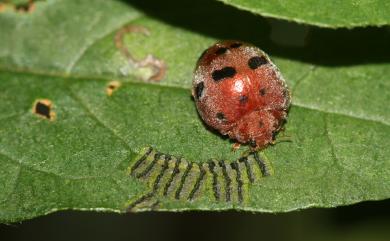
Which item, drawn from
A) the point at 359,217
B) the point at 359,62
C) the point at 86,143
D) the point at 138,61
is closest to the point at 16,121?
the point at 86,143

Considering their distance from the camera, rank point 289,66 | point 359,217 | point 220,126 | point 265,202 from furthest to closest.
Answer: point 359,217 < point 289,66 < point 220,126 < point 265,202

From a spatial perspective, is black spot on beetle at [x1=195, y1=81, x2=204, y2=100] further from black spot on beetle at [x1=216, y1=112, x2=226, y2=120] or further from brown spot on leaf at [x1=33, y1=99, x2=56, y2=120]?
brown spot on leaf at [x1=33, y1=99, x2=56, y2=120]

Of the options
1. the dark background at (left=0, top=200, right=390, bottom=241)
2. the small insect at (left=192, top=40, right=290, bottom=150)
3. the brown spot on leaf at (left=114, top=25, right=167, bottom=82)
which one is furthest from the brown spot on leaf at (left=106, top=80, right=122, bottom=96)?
the dark background at (left=0, top=200, right=390, bottom=241)

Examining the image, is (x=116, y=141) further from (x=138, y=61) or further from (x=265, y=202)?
(x=265, y=202)

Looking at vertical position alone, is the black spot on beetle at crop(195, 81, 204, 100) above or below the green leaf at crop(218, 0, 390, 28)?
below

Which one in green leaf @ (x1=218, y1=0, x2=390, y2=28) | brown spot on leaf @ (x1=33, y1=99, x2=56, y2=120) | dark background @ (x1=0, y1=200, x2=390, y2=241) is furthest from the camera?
dark background @ (x1=0, y1=200, x2=390, y2=241)

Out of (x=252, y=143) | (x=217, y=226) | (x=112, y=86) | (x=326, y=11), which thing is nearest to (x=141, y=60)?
(x=112, y=86)

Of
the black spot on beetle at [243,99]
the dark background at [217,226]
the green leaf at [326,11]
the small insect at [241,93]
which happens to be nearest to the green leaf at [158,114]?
the small insect at [241,93]
